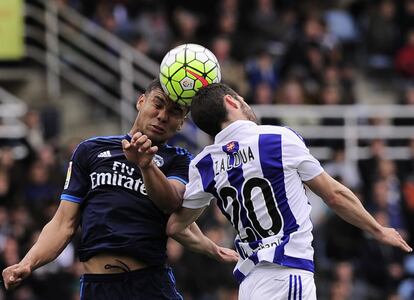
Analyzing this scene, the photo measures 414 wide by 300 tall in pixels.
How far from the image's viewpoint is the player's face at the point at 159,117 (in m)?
7.88

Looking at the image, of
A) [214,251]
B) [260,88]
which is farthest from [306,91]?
[214,251]

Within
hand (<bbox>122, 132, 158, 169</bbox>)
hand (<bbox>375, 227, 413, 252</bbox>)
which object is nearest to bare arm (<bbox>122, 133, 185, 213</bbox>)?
hand (<bbox>122, 132, 158, 169</bbox>)

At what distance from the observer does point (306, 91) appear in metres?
18.4

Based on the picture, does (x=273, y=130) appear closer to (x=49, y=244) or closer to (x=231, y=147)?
(x=231, y=147)

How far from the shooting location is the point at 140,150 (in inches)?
288

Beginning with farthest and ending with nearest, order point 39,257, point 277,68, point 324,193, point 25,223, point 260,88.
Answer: point 277,68, point 260,88, point 25,223, point 39,257, point 324,193

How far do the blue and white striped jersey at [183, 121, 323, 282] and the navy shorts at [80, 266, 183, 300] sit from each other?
0.71 metres

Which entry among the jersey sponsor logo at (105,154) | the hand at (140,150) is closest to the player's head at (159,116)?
A: the jersey sponsor logo at (105,154)

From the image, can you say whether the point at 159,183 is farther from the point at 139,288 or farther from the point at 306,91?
the point at 306,91

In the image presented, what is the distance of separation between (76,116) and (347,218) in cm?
1183

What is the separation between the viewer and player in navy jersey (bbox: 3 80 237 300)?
7.79 m

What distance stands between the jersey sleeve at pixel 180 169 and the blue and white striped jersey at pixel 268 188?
55cm

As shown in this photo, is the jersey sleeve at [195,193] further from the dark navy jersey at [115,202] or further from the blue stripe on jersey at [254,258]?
the blue stripe on jersey at [254,258]

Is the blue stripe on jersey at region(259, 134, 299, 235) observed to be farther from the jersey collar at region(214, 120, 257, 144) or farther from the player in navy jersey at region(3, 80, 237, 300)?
the player in navy jersey at region(3, 80, 237, 300)
